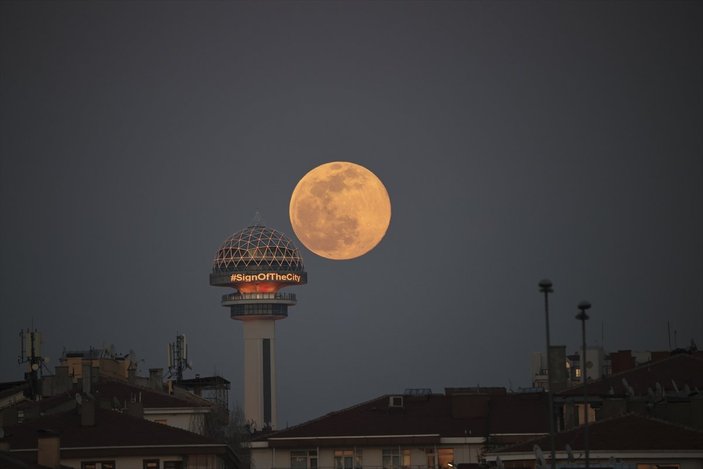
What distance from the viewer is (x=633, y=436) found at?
7525cm

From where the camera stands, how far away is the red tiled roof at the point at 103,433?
296 ft

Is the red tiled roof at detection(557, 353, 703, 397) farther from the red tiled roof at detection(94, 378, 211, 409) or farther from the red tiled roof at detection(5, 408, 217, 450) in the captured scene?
the red tiled roof at detection(94, 378, 211, 409)

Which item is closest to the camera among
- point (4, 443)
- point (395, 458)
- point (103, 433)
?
point (4, 443)

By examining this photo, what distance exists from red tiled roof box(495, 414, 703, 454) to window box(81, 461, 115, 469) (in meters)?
22.5

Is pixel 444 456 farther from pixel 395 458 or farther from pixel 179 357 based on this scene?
pixel 179 357

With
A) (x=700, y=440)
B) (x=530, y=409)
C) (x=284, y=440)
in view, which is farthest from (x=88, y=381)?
(x=700, y=440)

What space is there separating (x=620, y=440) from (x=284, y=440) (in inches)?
967

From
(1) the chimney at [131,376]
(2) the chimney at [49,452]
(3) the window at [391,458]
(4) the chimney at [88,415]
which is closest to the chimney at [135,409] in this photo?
(4) the chimney at [88,415]

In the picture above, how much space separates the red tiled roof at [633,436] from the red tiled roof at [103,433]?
71.1ft

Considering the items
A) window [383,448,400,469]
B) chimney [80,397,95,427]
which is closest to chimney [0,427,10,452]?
chimney [80,397,95,427]

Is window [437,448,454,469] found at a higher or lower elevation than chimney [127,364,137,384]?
lower

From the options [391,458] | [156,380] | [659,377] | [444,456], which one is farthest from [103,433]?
[156,380]

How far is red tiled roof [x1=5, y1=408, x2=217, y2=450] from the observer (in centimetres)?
9031

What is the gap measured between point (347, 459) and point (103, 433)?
40.6ft
